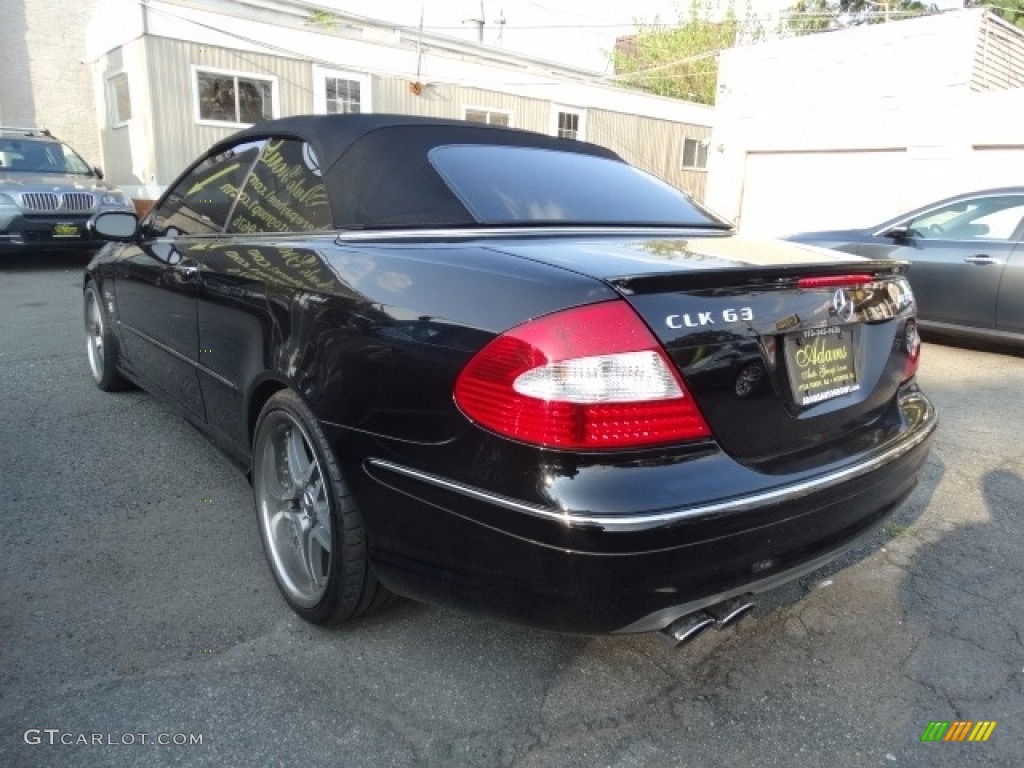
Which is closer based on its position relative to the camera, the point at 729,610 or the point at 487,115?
the point at 729,610

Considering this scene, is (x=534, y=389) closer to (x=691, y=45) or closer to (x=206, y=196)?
(x=206, y=196)

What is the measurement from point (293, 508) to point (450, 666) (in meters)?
0.77

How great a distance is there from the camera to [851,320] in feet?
7.06

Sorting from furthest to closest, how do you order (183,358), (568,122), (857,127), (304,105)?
1. (568,122)
2. (304,105)
3. (857,127)
4. (183,358)

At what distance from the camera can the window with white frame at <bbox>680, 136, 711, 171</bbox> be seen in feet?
77.6

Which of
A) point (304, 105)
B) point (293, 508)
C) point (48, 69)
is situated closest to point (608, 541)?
point (293, 508)

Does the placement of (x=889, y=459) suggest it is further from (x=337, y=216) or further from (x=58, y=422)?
(x=58, y=422)

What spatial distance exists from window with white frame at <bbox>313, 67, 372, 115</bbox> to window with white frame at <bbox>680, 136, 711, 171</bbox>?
37.1 ft

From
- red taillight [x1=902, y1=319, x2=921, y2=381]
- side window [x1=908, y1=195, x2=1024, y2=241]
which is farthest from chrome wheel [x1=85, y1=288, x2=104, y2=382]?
side window [x1=908, y1=195, x2=1024, y2=241]

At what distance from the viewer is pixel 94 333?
15.9ft

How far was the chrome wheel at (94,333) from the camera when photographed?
184 inches

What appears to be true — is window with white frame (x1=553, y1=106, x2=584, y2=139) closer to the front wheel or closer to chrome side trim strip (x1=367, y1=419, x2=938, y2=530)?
the front wheel

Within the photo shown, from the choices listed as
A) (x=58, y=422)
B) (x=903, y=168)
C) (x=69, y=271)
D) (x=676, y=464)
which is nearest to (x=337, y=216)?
(x=676, y=464)

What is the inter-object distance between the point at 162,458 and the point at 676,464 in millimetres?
2911
